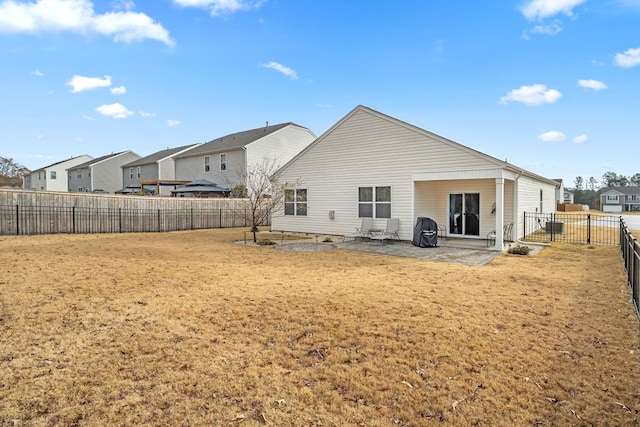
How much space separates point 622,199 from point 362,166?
70.2 meters

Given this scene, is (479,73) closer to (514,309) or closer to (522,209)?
(522,209)

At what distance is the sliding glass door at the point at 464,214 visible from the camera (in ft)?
46.0

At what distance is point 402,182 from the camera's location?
44.2 feet

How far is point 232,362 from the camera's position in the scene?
3.60 m

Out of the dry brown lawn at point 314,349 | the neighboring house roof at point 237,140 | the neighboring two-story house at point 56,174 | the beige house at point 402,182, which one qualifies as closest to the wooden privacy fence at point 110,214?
the neighboring house roof at point 237,140

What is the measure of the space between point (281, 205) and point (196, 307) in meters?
12.8

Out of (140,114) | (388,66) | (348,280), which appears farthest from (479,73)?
(140,114)

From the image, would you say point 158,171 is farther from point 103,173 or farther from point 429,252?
point 429,252

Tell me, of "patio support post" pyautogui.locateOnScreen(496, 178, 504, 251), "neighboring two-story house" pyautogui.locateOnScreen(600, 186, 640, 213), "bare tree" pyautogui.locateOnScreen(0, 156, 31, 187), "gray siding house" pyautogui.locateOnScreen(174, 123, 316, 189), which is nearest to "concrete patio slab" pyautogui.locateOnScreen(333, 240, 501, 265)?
"patio support post" pyautogui.locateOnScreen(496, 178, 504, 251)

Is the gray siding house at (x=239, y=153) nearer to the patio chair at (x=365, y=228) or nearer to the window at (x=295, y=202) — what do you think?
the window at (x=295, y=202)

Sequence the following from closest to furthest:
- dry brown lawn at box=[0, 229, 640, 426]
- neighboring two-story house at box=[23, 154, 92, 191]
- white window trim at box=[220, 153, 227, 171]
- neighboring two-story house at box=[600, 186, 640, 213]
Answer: dry brown lawn at box=[0, 229, 640, 426] → white window trim at box=[220, 153, 227, 171] → neighboring two-story house at box=[23, 154, 92, 191] → neighboring two-story house at box=[600, 186, 640, 213]

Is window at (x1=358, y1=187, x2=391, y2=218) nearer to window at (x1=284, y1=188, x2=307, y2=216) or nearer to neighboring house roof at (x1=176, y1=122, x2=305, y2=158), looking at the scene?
window at (x1=284, y1=188, x2=307, y2=216)

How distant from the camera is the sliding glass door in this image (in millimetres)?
14031

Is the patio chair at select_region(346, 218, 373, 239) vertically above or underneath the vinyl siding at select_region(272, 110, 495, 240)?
underneath
